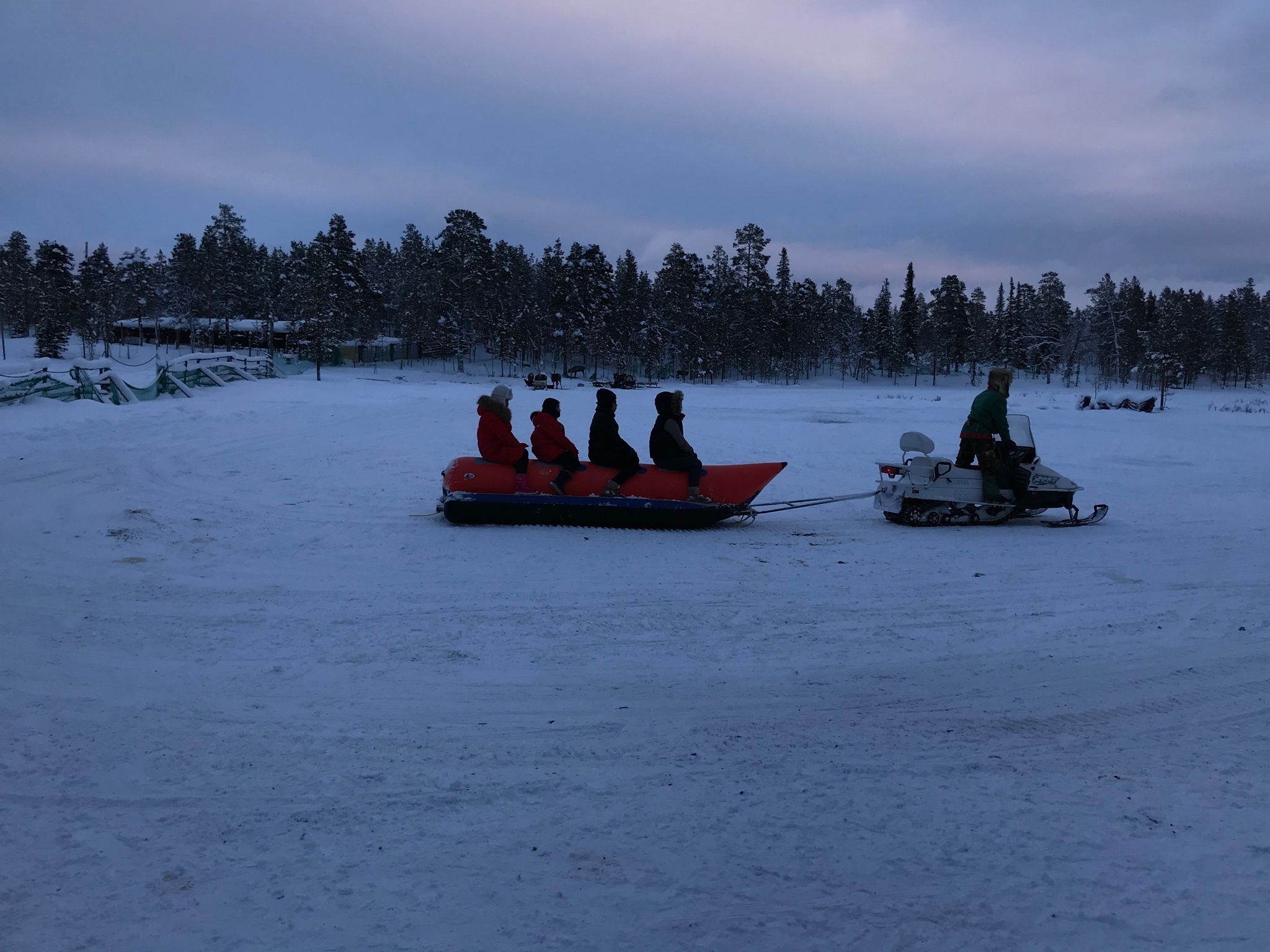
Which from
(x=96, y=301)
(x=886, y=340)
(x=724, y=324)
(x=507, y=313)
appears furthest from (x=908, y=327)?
(x=96, y=301)

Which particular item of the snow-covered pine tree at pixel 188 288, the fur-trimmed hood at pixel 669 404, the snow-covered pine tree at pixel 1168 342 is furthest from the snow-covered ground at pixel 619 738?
the snow-covered pine tree at pixel 1168 342

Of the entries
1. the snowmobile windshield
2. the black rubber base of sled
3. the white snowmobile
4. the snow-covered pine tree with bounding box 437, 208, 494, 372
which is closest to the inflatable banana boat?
the black rubber base of sled

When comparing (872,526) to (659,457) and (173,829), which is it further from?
(173,829)

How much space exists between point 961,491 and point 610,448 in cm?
429

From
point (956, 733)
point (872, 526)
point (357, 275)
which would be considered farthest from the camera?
point (357, 275)

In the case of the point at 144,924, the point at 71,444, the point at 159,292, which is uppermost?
the point at 159,292

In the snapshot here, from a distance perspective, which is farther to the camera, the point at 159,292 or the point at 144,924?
the point at 159,292

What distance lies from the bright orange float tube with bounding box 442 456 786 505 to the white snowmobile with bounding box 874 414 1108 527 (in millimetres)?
1593

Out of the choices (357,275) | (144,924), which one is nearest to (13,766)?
(144,924)

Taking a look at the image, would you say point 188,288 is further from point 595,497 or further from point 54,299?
point 595,497

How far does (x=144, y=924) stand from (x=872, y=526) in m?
8.20

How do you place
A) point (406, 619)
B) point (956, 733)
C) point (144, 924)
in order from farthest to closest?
point (406, 619) → point (956, 733) → point (144, 924)

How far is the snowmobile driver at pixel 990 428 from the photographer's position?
9.70 metres

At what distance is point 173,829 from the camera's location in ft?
10.5
